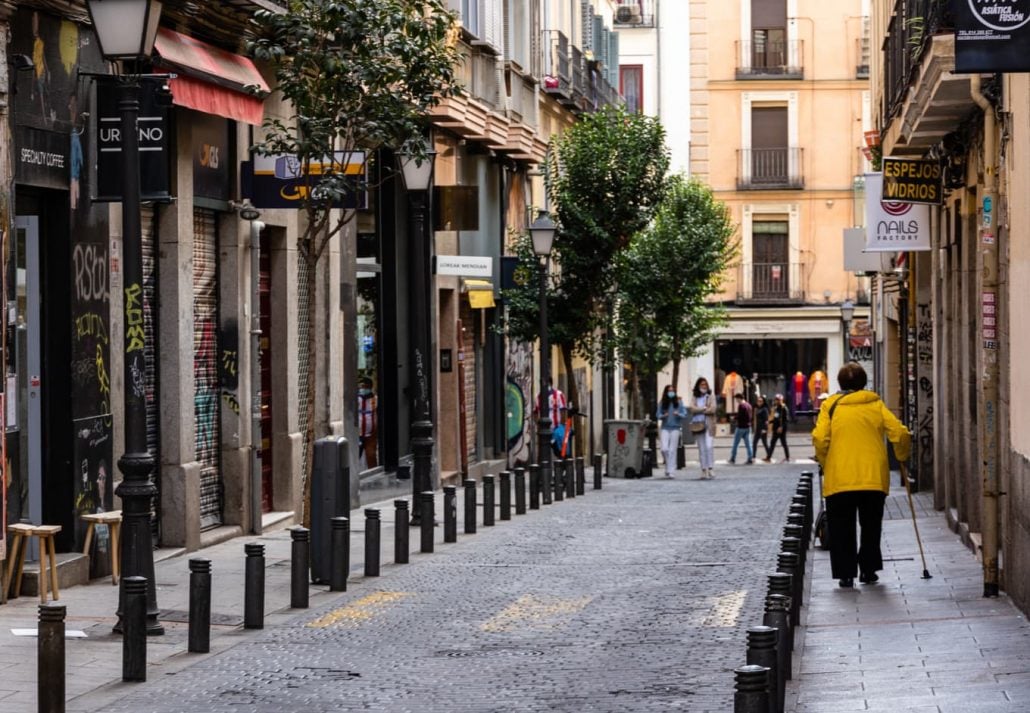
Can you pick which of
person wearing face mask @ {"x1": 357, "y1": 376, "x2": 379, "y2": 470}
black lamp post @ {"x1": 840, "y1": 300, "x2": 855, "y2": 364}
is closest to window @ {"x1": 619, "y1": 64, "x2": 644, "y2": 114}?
black lamp post @ {"x1": 840, "y1": 300, "x2": 855, "y2": 364}

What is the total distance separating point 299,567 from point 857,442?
4379mm

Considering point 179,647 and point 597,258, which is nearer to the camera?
point 179,647

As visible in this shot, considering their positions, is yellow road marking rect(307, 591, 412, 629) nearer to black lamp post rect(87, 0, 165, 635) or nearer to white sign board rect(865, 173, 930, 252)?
black lamp post rect(87, 0, 165, 635)

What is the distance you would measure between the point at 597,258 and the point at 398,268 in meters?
8.44

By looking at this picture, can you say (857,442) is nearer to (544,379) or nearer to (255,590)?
(255,590)

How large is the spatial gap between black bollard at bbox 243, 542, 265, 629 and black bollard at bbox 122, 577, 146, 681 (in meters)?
2.01

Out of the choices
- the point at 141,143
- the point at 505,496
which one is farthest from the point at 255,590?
the point at 505,496

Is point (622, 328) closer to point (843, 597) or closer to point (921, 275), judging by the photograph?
point (921, 275)

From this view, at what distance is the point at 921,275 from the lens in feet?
91.3

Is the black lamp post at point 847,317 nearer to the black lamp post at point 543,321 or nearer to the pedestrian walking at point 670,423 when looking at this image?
the pedestrian walking at point 670,423

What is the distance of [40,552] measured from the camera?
1401 centimetres

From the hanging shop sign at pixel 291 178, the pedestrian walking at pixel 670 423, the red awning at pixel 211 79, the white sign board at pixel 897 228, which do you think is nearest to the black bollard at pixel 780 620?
the hanging shop sign at pixel 291 178

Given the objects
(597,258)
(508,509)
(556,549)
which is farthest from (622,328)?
(556,549)

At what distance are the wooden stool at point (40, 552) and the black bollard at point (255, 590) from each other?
165 centimetres
